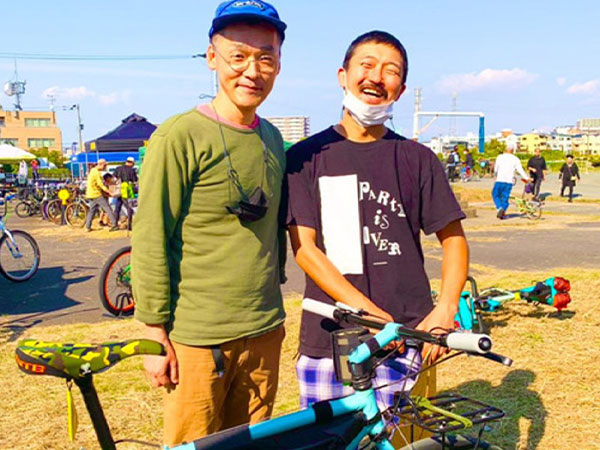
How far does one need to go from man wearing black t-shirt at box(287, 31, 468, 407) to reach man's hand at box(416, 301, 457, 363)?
4 cm

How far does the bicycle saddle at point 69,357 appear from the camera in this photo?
1.73 meters

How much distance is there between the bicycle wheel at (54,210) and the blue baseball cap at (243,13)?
1841 cm

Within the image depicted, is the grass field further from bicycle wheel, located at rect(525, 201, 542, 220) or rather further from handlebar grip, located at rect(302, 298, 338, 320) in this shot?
bicycle wheel, located at rect(525, 201, 542, 220)

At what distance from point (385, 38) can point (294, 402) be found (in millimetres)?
2936

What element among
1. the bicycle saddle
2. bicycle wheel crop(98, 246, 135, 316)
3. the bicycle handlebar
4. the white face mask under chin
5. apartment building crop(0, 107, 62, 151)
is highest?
apartment building crop(0, 107, 62, 151)

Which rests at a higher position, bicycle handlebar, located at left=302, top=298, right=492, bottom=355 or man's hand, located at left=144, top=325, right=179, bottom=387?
bicycle handlebar, located at left=302, top=298, right=492, bottom=355

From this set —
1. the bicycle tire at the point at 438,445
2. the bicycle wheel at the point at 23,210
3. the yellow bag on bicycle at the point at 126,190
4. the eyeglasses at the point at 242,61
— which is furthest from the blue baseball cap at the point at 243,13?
the bicycle wheel at the point at 23,210

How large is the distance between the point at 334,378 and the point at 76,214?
16884mm

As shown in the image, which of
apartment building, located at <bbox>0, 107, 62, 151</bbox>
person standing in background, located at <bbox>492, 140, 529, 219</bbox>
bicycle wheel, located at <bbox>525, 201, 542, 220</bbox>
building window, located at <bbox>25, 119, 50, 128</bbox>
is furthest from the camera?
building window, located at <bbox>25, 119, 50, 128</bbox>

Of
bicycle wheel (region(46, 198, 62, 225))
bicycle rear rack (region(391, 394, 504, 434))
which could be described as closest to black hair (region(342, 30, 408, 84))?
bicycle rear rack (region(391, 394, 504, 434))

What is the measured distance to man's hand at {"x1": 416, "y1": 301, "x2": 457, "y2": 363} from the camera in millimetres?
2235

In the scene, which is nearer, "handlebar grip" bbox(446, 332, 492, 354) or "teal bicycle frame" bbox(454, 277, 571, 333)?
"handlebar grip" bbox(446, 332, 492, 354)

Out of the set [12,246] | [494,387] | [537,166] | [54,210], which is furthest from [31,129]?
[494,387]

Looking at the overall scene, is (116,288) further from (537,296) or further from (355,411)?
(355,411)
